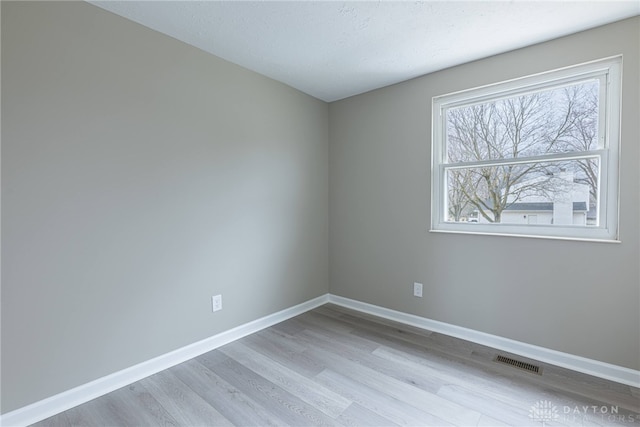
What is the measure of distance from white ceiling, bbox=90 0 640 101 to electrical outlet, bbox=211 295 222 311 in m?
1.99

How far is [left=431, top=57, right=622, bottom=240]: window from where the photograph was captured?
6.42 feet

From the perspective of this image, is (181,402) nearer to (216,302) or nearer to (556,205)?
(216,302)

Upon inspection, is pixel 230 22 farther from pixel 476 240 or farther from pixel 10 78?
pixel 476 240

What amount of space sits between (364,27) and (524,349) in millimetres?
2672

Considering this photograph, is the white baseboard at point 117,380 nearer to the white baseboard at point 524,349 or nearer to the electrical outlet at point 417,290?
the white baseboard at point 524,349

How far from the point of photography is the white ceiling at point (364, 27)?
1736mm

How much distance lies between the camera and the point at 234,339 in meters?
2.49

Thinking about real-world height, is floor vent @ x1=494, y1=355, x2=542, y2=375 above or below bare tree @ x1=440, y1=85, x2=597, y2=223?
below

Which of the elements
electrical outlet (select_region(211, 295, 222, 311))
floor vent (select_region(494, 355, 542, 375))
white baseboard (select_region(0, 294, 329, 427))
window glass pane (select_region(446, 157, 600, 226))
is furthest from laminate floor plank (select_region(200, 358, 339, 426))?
window glass pane (select_region(446, 157, 600, 226))

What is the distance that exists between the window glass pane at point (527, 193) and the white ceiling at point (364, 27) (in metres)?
0.93

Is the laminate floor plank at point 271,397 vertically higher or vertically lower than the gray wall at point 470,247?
lower

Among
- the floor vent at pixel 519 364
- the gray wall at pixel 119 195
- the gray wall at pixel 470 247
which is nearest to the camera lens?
the gray wall at pixel 119 195

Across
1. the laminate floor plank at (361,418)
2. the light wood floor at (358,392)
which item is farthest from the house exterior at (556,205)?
the laminate floor plank at (361,418)

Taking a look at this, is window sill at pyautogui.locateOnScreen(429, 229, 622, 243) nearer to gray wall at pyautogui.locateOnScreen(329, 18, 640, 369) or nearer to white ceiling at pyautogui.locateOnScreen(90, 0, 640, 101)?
gray wall at pyautogui.locateOnScreen(329, 18, 640, 369)
